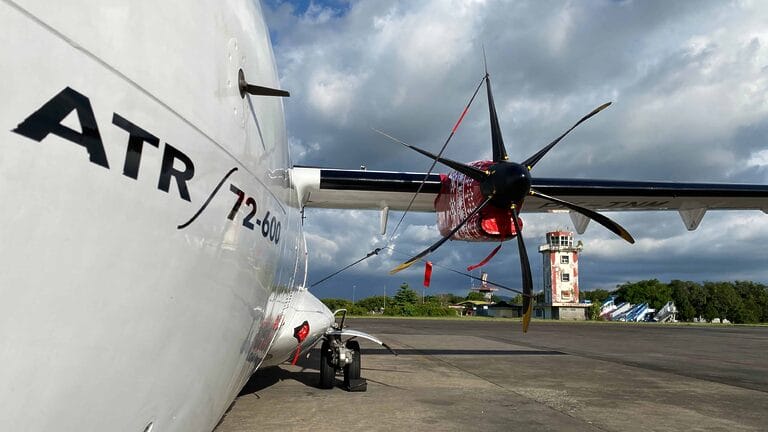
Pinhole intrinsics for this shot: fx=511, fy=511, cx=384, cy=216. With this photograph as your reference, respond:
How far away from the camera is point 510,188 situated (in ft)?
23.8

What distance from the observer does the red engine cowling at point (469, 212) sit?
26.2 feet

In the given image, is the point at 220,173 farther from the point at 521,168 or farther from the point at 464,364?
the point at 464,364

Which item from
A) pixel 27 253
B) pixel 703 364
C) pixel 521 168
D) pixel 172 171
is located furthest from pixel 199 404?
pixel 703 364

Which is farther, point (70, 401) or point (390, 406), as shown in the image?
point (390, 406)

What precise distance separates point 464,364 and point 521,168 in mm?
6149

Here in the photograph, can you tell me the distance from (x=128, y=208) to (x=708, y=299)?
110 metres

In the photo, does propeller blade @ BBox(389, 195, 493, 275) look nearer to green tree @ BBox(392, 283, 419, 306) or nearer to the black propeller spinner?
the black propeller spinner

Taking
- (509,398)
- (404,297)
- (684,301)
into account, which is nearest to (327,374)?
(509,398)

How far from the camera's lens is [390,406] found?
264 inches

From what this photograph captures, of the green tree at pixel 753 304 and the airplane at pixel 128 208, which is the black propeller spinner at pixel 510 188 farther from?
the green tree at pixel 753 304

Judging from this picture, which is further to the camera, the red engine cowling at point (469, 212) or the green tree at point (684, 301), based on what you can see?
the green tree at point (684, 301)

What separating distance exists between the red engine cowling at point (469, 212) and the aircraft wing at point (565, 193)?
1.26 ft

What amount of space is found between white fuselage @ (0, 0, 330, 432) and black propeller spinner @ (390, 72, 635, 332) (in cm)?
507

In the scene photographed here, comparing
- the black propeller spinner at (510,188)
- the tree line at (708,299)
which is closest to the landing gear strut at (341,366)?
the black propeller spinner at (510,188)
